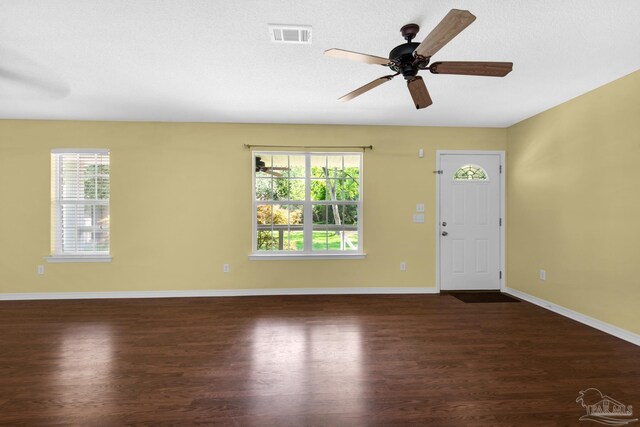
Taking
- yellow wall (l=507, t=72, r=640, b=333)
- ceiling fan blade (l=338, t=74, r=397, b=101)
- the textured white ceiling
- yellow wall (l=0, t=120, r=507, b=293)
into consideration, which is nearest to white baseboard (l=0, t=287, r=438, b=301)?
yellow wall (l=0, t=120, r=507, b=293)

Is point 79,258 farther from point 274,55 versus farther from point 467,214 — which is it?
point 467,214

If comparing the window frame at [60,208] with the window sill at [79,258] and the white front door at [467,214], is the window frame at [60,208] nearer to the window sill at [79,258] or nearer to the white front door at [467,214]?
the window sill at [79,258]

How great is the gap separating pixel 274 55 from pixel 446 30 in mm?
1329

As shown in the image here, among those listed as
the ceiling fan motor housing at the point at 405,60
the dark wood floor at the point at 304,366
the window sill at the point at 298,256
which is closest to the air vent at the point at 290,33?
the ceiling fan motor housing at the point at 405,60

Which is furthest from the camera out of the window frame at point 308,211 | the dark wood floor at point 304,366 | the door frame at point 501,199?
the door frame at point 501,199

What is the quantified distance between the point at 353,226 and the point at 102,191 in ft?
11.5

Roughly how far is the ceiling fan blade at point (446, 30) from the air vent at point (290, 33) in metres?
0.76

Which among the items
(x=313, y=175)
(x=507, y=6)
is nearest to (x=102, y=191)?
(x=313, y=175)

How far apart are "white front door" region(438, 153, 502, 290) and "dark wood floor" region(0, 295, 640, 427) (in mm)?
864

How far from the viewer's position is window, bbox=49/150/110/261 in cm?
403

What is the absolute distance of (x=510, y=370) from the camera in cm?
220

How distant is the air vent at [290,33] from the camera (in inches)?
78.4

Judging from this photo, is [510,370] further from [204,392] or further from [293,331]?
[204,392]

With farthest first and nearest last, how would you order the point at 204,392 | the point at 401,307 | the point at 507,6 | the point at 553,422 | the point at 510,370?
1. the point at 401,307
2. the point at 510,370
3. the point at 204,392
4. the point at 507,6
5. the point at 553,422
